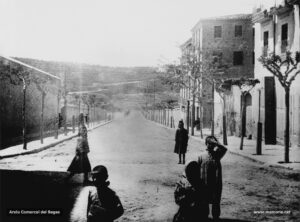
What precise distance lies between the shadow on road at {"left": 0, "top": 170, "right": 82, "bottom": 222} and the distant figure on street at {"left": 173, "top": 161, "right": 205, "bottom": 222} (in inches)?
107

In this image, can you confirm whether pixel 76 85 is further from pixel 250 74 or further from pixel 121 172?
pixel 121 172

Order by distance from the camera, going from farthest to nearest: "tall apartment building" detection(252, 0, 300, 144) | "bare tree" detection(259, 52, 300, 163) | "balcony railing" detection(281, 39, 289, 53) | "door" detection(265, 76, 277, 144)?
"door" detection(265, 76, 277, 144) → "balcony railing" detection(281, 39, 289, 53) → "tall apartment building" detection(252, 0, 300, 144) → "bare tree" detection(259, 52, 300, 163)

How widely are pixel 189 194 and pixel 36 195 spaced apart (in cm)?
460

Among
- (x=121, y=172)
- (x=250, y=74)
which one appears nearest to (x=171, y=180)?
(x=121, y=172)

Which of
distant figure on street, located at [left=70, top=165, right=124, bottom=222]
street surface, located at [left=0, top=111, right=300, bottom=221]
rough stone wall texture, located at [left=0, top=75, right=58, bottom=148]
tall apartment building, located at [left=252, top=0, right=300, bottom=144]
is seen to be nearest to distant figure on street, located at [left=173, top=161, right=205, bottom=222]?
street surface, located at [left=0, top=111, right=300, bottom=221]

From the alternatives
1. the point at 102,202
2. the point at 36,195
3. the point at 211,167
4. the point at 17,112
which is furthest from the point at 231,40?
the point at 102,202

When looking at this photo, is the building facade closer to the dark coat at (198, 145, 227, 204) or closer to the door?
the door

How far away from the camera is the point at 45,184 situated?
397 inches

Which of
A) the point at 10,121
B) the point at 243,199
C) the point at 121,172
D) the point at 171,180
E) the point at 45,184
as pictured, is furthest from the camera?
the point at 10,121

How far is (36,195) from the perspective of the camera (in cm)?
865

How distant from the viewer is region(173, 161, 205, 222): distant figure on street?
195 inches

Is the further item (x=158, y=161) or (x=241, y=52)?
(x=241, y=52)

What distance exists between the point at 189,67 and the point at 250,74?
1340 centimetres

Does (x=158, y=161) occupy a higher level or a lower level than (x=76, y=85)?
lower
